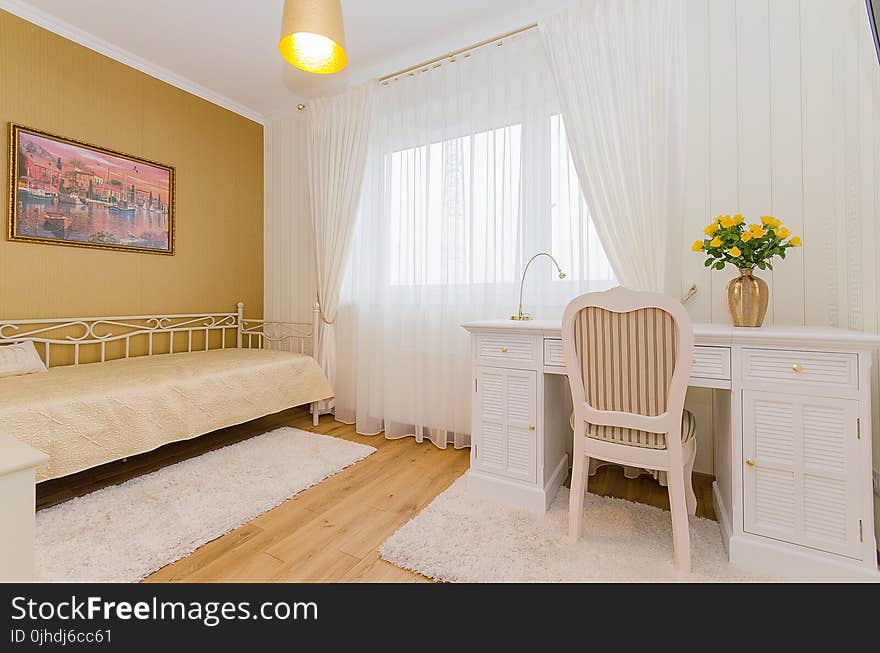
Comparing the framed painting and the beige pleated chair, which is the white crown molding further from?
the beige pleated chair

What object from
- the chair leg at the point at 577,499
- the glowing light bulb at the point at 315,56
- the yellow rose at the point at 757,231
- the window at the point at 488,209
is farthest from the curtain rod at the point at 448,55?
the chair leg at the point at 577,499

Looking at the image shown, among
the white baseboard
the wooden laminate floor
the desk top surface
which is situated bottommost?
the wooden laminate floor

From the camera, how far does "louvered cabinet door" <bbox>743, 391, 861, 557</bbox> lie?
137 centimetres

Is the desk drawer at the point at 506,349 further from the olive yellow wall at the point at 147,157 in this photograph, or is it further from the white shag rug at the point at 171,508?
the olive yellow wall at the point at 147,157

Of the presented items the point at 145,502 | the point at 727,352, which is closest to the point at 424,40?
the point at 727,352

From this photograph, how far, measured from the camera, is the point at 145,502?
198 cm

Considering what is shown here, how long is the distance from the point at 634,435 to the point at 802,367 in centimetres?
61

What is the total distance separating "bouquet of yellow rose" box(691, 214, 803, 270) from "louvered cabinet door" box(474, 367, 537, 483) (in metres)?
0.99

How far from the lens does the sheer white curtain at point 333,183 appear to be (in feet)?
10.6

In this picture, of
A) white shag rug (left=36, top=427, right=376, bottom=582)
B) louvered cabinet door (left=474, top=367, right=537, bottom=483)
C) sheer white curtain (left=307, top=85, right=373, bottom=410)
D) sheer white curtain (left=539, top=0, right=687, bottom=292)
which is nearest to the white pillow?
white shag rug (left=36, top=427, right=376, bottom=582)

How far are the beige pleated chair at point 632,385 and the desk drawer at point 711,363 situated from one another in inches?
7.8

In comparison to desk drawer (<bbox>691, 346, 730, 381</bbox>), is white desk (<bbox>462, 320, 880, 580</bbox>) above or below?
below

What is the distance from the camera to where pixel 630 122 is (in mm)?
2211

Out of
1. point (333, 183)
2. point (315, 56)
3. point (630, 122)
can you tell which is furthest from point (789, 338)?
point (333, 183)
